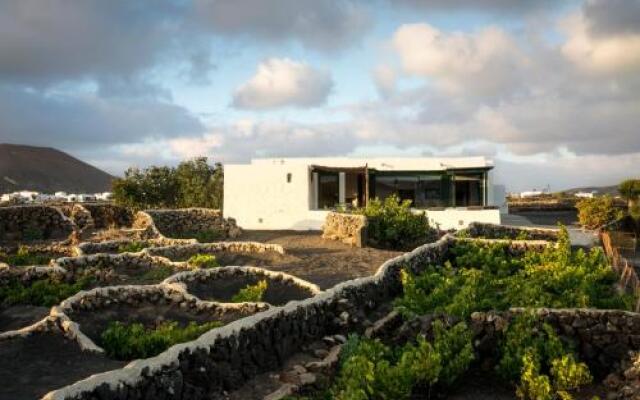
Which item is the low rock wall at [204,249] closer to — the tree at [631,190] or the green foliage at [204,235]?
the green foliage at [204,235]

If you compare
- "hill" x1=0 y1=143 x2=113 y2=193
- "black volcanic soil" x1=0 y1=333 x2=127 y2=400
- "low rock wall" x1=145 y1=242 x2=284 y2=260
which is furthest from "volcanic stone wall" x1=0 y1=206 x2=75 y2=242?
"hill" x1=0 y1=143 x2=113 y2=193

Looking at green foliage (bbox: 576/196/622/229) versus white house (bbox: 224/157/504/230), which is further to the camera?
green foliage (bbox: 576/196/622/229)

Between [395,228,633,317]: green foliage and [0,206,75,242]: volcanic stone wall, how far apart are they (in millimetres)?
20727

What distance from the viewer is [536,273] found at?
1864cm

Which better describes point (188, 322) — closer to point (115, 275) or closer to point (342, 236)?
point (115, 275)

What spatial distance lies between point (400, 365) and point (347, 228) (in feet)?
51.8

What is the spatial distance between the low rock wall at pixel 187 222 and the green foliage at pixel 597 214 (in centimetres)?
2289

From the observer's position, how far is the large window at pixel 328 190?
129 feet

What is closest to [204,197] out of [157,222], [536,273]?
[157,222]

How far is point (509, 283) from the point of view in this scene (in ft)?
58.2

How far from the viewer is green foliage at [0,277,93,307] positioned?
15.4 metres

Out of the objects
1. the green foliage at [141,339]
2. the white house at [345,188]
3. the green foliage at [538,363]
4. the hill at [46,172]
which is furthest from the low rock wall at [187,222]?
the hill at [46,172]

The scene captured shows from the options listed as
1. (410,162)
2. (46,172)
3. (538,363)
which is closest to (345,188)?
(410,162)

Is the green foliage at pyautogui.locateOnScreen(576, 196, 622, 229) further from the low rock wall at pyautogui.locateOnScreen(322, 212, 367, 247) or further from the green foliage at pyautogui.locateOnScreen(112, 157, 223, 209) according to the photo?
the green foliage at pyautogui.locateOnScreen(112, 157, 223, 209)
